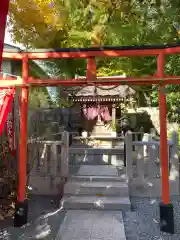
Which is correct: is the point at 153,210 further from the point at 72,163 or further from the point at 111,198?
the point at 72,163

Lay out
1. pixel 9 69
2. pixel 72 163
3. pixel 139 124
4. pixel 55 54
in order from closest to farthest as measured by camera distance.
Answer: pixel 55 54, pixel 9 69, pixel 72 163, pixel 139 124

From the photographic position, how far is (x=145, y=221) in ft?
15.6

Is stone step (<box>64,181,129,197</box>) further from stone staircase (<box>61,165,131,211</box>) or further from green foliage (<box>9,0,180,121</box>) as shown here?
green foliage (<box>9,0,180,121</box>)

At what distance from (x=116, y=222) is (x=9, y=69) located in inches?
175

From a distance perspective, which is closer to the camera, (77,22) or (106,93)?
(77,22)

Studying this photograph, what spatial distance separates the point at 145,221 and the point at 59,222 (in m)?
1.56

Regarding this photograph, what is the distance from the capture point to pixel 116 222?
A: 4633 mm

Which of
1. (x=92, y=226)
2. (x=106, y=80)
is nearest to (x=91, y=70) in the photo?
(x=106, y=80)

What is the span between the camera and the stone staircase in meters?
5.26

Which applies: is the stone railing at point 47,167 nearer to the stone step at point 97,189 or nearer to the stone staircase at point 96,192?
the stone staircase at point 96,192

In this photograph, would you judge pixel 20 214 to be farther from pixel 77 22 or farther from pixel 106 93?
pixel 106 93

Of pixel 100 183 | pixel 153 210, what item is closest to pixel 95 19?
pixel 100 183

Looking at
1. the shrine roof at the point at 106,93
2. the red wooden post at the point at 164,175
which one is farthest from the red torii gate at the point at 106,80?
the shrine roof at the point at 106,93

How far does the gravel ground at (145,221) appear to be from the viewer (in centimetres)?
421
